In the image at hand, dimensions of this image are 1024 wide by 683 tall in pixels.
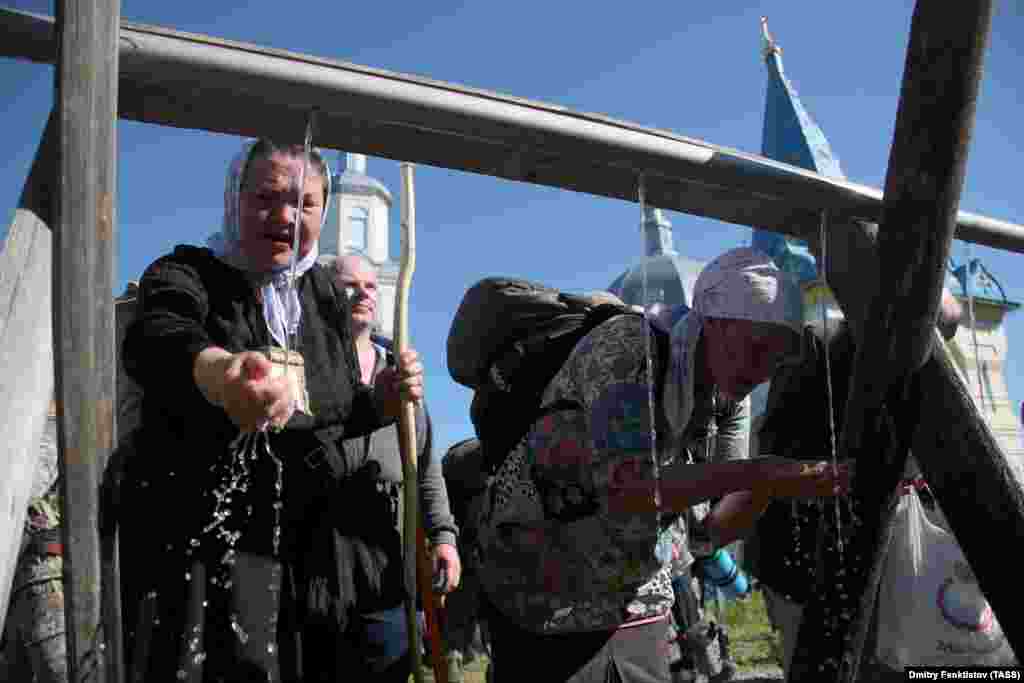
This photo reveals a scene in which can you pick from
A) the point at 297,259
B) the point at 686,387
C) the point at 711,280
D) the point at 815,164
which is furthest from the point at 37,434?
the point at 815,164

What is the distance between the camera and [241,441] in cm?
173

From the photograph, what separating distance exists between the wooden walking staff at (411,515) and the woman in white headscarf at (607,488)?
183 millimetres

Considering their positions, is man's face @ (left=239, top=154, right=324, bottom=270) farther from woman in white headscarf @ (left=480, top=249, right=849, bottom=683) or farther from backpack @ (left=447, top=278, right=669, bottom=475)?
woman in white headscarf @ (left=480, top=249, right=849, bottom=683)

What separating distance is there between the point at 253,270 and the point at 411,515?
81cm

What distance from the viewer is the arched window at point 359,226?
36.8m

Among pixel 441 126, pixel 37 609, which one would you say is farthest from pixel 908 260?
pixel 37 609

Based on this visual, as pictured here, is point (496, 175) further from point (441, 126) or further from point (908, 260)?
point (908, 260)

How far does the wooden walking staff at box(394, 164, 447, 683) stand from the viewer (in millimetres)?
2062

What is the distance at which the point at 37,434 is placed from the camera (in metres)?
1.67

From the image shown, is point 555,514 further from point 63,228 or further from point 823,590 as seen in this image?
point 63,228

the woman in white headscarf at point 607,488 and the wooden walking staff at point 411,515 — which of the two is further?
the wooden walking staff at point 411,515

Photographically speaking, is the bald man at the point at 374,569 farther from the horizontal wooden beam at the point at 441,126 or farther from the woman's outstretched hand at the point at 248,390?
the horizontal wooden beam at the point at 441,126

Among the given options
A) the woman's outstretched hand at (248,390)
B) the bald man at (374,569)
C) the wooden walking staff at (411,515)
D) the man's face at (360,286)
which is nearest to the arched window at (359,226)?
the man's face at (360,286)

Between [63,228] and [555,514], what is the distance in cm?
134
